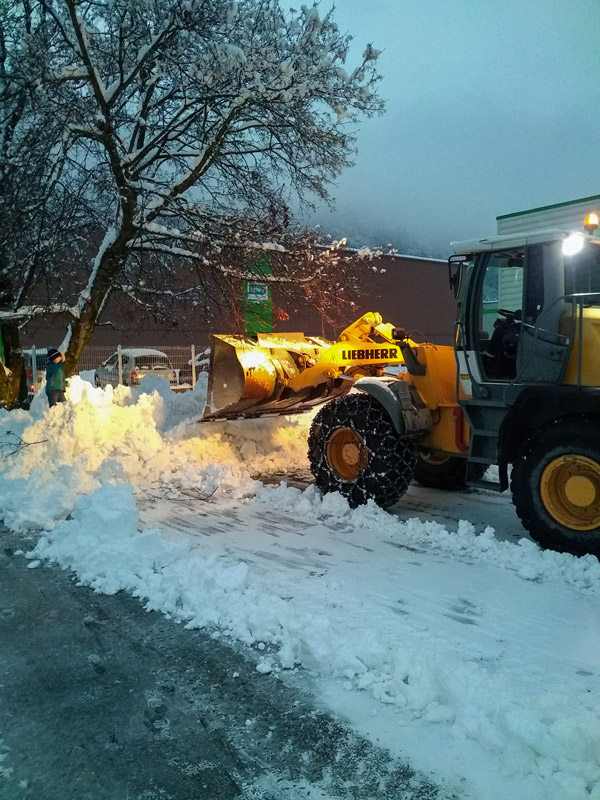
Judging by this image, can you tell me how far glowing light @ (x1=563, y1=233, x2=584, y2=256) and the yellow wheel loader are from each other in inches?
0.4

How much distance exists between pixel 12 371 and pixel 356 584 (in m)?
8.43

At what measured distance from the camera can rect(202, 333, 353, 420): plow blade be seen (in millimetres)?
8188

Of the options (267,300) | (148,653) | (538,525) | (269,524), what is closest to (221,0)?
(267,300)

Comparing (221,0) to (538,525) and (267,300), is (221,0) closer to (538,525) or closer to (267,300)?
(267,300)

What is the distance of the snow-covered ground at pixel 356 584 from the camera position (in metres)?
2.82

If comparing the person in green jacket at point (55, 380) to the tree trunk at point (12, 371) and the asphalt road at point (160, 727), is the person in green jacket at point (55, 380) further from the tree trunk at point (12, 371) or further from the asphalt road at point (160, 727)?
the asphalt road at point (160, 727)

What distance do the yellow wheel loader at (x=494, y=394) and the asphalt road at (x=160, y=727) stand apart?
9.65ft

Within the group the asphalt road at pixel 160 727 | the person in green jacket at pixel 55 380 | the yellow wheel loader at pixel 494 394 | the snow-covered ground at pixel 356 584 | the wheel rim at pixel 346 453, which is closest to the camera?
the asphalt road at pixel 160 727

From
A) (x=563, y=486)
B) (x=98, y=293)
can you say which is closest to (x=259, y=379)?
(x=98, y=293)

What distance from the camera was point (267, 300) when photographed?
36.0ft

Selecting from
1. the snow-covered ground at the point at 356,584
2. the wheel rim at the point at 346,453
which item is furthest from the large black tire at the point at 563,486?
the wheel rim at the point at 346,453

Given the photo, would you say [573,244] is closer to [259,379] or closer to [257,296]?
[259,379]

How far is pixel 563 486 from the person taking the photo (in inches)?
204

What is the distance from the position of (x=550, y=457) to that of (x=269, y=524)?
8.67ft
